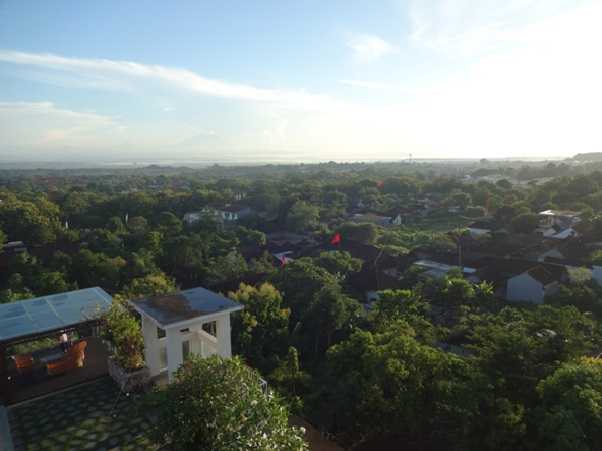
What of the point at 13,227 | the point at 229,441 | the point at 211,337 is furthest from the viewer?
the point at 13,227

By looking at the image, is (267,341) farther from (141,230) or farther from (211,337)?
(141,230)

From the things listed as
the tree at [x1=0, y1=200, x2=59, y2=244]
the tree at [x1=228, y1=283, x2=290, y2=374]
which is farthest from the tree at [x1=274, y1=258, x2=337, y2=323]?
the tree at [x1=0, y1=200, x2=59, y2=244]

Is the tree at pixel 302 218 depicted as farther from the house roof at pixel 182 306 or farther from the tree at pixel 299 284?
the house roof at pixel 182 306

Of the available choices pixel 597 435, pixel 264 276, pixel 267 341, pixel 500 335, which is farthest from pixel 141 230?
pixel 597 435

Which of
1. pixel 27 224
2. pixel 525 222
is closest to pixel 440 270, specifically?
pixel 525 222

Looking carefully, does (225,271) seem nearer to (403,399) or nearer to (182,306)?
(182,306)

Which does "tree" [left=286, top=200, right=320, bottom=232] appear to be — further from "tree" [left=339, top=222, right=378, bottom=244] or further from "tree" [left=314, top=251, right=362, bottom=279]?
"tree" [left=314, top=251, right=362, bottom=279]
